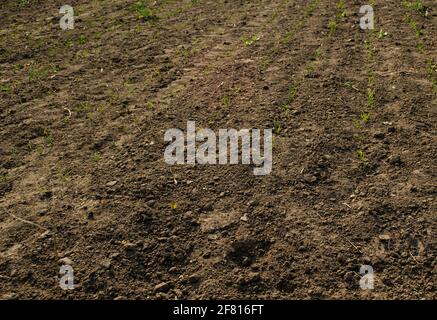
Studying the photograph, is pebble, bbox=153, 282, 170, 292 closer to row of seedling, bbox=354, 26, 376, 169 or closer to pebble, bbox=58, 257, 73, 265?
pebble, bbox=58, 257, 73, 265

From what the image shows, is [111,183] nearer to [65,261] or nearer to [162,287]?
[65,261]

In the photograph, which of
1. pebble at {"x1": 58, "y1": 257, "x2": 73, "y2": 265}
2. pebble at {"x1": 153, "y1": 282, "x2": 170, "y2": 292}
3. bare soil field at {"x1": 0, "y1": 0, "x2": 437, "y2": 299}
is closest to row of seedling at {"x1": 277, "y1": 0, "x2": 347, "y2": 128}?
bare soil field at {"x1": 0, "y1": 0, "x2": 437, "y2": 299}

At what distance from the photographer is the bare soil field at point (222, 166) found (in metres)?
3.54

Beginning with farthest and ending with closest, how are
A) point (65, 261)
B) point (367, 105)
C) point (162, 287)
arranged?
1. point (367, 105)
2. point (65, 261)
3. point (162, 287)

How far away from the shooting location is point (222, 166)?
450 cm

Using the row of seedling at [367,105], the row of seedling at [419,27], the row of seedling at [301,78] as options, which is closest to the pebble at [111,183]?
the row of seedling at [301,78]

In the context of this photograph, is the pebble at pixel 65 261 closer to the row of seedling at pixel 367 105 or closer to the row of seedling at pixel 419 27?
the row of seedling at pixel 367 105

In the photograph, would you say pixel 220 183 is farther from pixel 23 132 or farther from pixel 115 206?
pixel 23 132

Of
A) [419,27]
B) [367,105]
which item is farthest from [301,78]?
[419,27]

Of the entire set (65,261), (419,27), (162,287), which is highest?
(419,27)

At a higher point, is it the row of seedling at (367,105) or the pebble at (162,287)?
the row of seedling at (367,105)

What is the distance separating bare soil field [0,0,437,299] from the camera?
11.6ft
